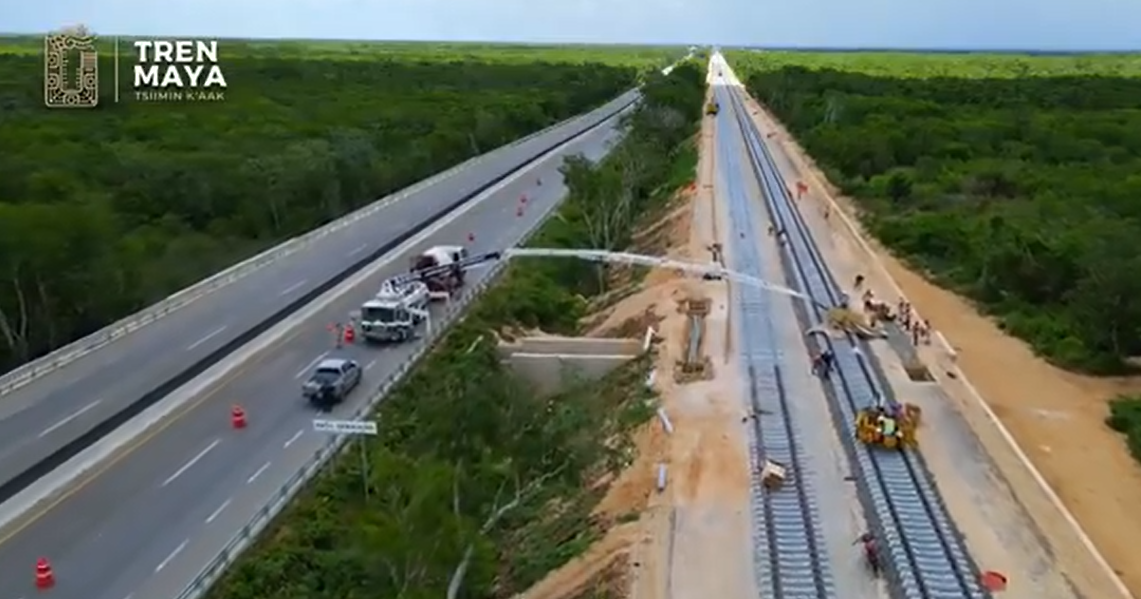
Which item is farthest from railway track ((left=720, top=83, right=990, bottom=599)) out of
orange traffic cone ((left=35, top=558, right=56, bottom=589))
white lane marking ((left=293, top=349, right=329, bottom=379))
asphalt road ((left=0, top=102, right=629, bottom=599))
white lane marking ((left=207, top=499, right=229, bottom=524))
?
orange traffic cone ((left=35, top=558, right=56, bottom=589))

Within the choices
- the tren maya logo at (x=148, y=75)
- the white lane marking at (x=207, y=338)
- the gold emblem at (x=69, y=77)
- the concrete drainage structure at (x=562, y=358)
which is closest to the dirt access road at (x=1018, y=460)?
the concrete drainage structure at (x=562, y=358)

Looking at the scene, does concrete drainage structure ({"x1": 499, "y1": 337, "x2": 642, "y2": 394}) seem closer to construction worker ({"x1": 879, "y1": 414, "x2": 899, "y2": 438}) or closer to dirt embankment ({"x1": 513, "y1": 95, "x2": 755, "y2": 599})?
dirt embankment ({"x1": 513, "y1": 95, "x2": 755, "y2": 599})

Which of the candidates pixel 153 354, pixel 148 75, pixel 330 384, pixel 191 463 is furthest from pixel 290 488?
pixel 148 75

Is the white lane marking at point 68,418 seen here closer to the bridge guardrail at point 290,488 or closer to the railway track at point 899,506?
the bridge guardrail at point 290,488

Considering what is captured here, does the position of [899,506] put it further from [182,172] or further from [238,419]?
[182,172]

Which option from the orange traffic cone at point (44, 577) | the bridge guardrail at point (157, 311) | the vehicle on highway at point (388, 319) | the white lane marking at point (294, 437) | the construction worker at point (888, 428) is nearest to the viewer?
the orange traffic cone at point (44, 577)

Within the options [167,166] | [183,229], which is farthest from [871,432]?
[167,166]

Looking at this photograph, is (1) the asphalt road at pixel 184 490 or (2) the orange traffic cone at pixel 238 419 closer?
(1) the asphalt road at pixel 184 490

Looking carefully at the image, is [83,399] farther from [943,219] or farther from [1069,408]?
[943,219]
